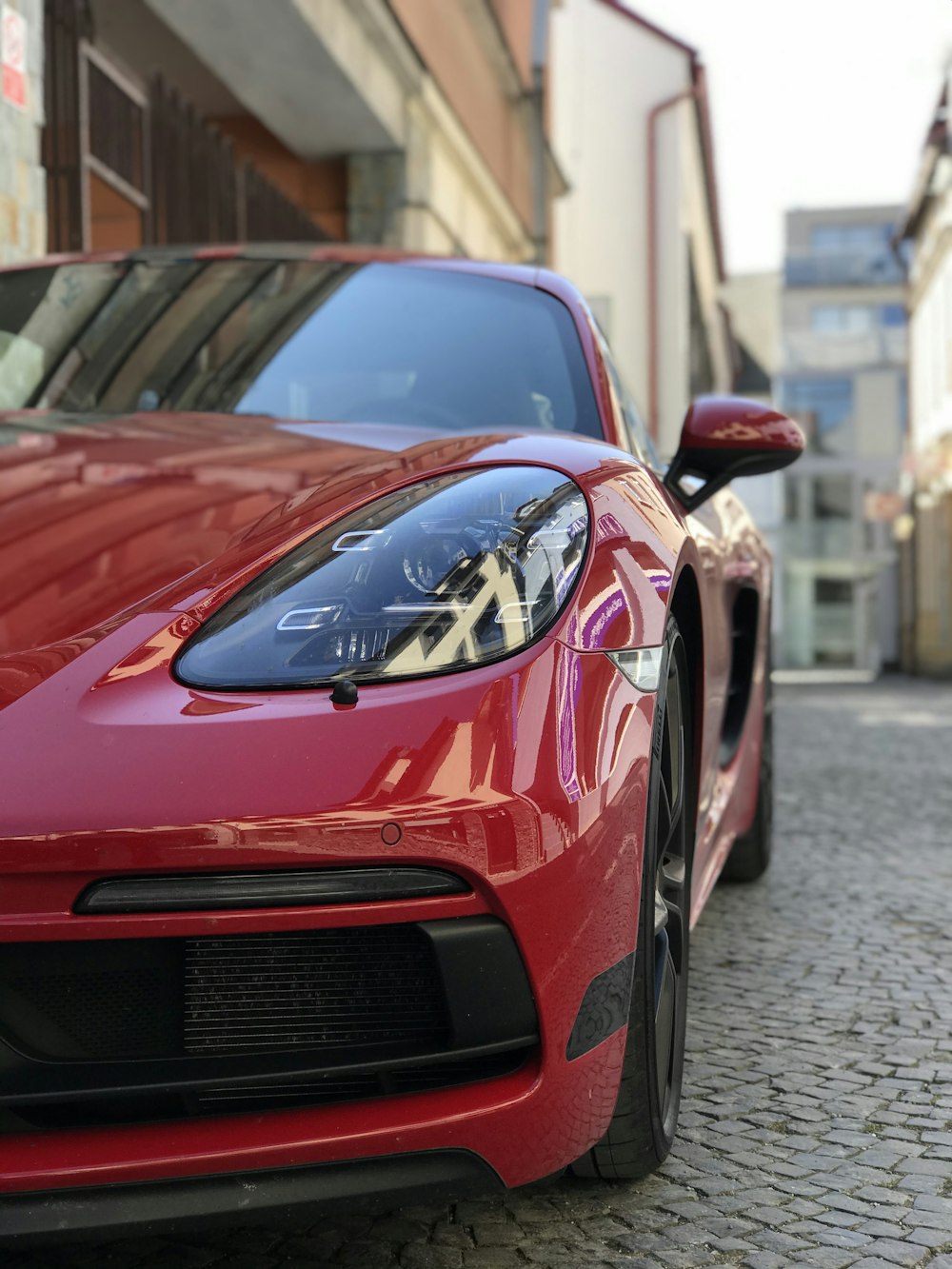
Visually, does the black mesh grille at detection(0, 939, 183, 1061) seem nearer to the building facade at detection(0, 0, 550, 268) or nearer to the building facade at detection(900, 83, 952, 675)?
the building facade at detection(0, 0, 550, 268)

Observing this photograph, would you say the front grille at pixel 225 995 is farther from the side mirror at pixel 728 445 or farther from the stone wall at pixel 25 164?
the stone wall at pixel 25 164

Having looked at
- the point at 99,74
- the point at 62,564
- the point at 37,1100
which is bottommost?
the point at 37,1100

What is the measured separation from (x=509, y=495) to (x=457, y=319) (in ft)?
3.75

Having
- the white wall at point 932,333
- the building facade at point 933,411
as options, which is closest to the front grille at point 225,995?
the building facade at point 933,411

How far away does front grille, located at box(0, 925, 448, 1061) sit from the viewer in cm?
157

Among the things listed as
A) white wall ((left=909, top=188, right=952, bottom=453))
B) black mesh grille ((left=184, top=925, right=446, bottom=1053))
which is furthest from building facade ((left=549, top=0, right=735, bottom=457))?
black mesh grille ((left=184, top=925, right=446, bottom=1053))

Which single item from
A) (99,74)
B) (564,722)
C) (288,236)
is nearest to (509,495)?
(564,722)

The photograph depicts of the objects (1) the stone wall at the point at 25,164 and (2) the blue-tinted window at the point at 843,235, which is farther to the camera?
(2) the blue-tinted window at the point at 843,235

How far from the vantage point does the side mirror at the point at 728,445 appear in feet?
8.74

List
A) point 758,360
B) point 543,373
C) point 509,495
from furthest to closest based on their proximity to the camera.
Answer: point 758,360
point 543,373
point 509,495

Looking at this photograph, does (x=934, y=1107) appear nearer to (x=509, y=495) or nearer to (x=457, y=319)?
(x=509, y=495)

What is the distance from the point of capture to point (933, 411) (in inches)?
1185

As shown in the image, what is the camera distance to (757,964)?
11.0 feet

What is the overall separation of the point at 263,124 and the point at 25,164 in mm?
6644
